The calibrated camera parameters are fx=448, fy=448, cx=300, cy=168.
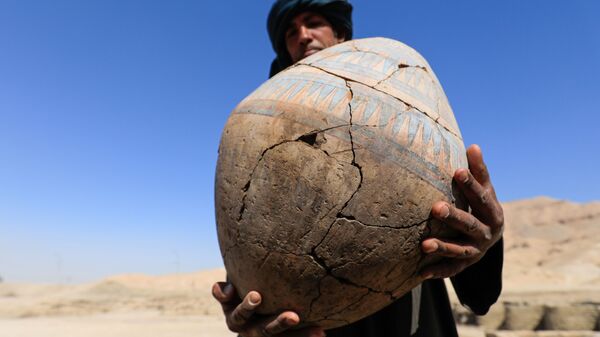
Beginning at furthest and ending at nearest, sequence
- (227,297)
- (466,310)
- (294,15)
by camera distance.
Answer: (466,310), (294,15), (227,297)

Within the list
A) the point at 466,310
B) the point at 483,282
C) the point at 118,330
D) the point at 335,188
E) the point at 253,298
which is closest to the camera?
the point at 335,188

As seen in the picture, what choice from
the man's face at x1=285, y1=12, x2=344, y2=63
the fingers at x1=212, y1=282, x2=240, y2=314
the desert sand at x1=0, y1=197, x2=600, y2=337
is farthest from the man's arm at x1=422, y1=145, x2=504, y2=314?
the desert sand at x1=0, y1=197, x2=600, y2=337

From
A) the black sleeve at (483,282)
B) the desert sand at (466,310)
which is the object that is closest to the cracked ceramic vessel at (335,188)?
the black sleeve at (483,282)

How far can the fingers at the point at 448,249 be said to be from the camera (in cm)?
156

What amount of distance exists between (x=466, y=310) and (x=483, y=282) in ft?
28.8

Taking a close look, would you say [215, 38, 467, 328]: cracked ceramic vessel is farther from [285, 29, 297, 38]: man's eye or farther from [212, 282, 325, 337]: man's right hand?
[285, 29, 297, 38]: man's eye

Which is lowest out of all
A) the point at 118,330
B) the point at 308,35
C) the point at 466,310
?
the point at 466,310

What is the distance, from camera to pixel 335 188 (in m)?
1.54

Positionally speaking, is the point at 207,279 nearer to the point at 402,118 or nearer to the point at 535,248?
the point at 535,248

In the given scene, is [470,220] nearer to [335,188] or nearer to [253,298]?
[335,188]

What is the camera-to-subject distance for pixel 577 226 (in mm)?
41625

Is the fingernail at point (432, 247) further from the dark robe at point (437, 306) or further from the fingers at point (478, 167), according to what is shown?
the dark robe at point (437, 306)

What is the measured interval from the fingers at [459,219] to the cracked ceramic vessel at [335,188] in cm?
4

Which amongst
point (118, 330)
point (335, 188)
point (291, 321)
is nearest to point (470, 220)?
point (335, 188)
